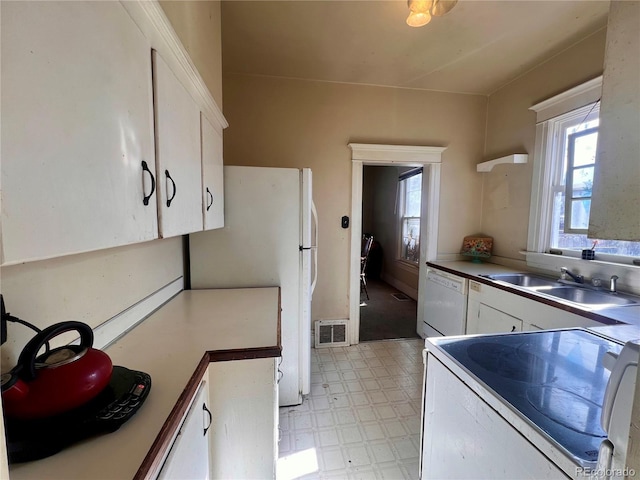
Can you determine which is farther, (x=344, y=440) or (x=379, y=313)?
(x=379, y=313)

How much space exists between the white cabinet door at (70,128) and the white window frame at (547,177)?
2.78m

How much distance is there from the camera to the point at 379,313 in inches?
158

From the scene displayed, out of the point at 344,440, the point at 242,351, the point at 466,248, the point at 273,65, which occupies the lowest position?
the point at 344,440

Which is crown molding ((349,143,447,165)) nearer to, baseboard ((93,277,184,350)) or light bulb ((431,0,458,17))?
light bulb ((431,0,458,17))

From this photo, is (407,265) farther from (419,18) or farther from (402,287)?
(419,18)

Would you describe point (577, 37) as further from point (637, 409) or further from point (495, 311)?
point (637, 409)

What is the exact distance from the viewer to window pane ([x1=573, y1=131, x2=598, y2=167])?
7.07ft

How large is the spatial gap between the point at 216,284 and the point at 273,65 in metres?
1.96

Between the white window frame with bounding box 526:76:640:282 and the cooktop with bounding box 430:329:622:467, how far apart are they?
138cm

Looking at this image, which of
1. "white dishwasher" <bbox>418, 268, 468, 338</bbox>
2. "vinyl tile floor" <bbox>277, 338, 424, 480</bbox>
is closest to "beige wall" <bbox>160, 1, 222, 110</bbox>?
"vinyl tile floor" <bbox>277, 338, 424, 480</bbox>

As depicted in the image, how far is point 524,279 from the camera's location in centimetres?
242

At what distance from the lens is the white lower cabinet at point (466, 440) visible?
2.33 ft

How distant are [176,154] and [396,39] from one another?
1.98 m

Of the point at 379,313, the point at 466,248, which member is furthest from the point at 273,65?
the point at 379,313
